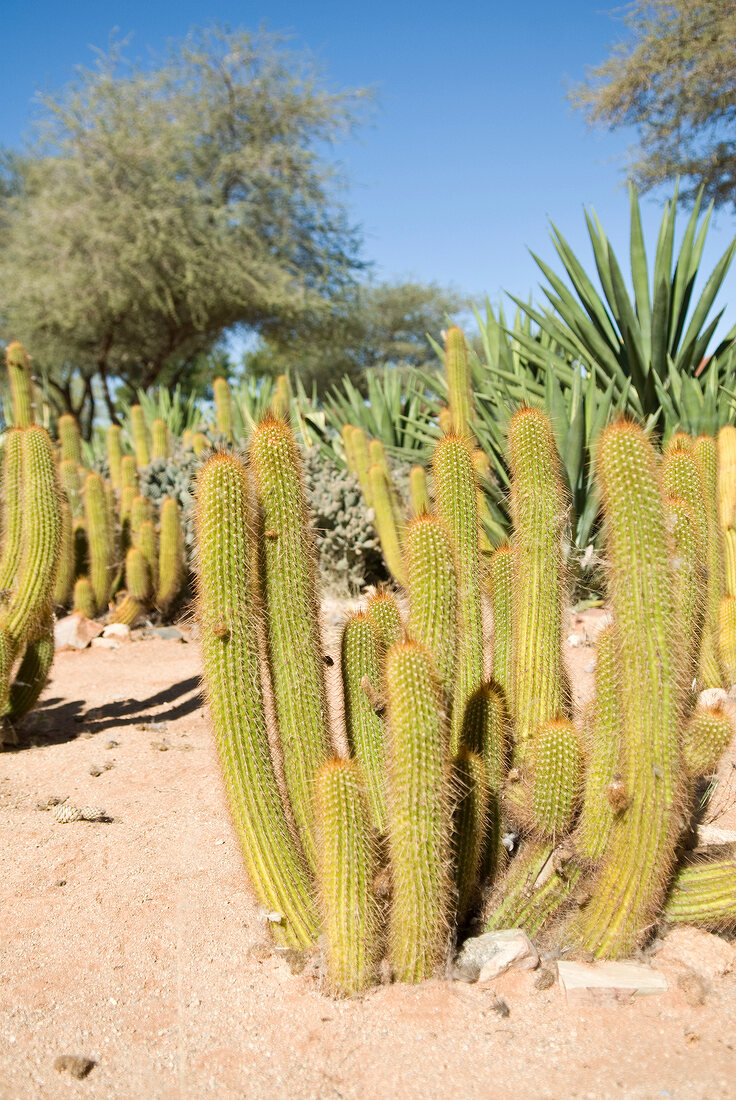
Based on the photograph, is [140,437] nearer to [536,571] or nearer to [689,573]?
[536,571]

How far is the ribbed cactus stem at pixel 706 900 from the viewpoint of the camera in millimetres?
2539

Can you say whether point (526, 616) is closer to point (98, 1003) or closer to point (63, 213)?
point (98, 1003)

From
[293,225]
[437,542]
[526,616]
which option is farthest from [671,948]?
[293,225]

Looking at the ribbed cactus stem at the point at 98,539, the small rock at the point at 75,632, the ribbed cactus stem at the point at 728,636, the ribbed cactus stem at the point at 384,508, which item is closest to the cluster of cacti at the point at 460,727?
the ribbed cactus stem at the point at 728,636

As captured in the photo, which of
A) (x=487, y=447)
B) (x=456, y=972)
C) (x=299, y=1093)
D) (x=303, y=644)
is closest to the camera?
(x=299, y=1093)

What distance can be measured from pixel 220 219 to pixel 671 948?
1839 cm

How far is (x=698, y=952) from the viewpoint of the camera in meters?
2.52

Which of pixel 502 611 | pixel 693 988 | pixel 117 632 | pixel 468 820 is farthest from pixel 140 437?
pixel 693 988

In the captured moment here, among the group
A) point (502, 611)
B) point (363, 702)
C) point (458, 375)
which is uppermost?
point (458, 375)

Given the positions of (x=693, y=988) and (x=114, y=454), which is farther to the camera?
(x=114, y=454)

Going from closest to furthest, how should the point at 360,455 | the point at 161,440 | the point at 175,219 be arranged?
the point at 360,455 → the point at 161,440 → the point at 175,219

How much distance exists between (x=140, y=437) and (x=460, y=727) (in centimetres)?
832

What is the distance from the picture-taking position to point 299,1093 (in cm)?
209

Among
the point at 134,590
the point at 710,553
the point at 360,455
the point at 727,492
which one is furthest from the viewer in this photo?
the point at 360,455
